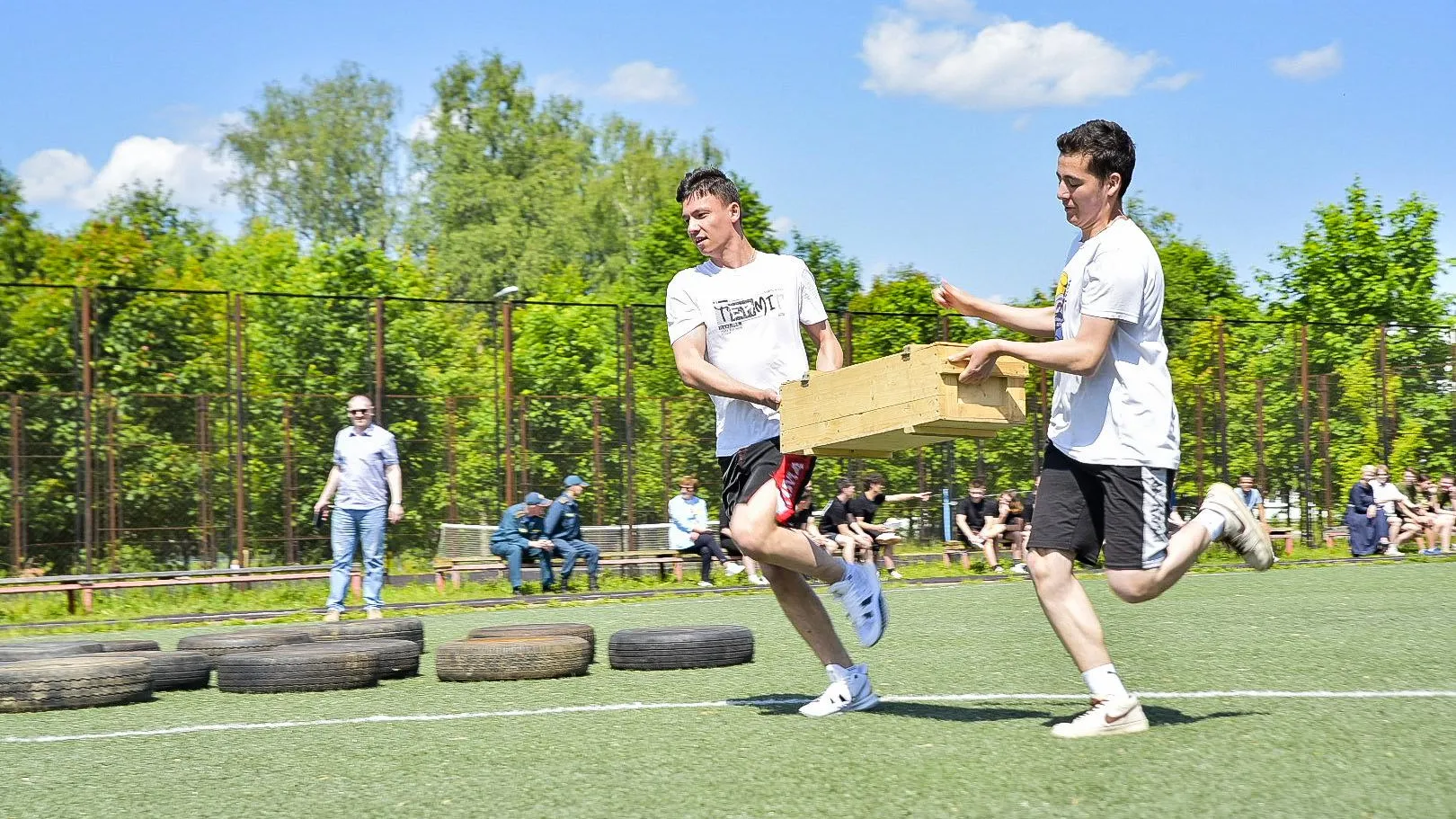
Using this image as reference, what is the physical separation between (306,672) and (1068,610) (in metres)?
4.16

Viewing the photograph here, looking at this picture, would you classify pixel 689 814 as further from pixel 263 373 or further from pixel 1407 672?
pixel 263 373

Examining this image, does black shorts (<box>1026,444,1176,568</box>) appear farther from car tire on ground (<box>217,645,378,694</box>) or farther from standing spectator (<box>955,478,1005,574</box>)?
standing spectator (<box>955,478,1005,574</box>)

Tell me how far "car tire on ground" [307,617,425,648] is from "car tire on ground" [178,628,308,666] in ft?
0.44

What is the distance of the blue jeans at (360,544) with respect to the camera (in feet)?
42.0

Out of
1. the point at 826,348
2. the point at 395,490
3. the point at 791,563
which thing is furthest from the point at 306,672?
the point at 395,490

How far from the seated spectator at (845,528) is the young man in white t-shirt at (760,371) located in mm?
13580

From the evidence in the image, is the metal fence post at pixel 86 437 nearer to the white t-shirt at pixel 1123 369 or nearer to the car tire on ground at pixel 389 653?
the car tire on ground at pixel 389 653

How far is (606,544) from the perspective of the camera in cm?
2117

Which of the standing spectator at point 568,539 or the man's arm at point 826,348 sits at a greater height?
the man's arm at point 826,348

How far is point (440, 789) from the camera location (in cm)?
438

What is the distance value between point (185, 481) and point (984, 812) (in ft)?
59.6

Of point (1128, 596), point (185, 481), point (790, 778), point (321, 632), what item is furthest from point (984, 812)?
point (185, 481)

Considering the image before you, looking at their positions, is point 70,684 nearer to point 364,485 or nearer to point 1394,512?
point 364,485

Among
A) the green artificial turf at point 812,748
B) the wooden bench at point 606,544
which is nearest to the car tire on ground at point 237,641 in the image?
the green artificial turf at point 812,748
